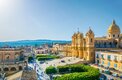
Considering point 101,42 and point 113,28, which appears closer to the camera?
point 101,42

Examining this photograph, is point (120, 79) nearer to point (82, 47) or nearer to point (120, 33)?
point (82, 47)

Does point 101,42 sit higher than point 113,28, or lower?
lower

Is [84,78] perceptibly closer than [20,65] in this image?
Yes

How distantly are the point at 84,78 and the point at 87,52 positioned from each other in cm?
2367

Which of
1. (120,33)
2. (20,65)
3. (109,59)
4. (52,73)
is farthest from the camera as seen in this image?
(120,33)

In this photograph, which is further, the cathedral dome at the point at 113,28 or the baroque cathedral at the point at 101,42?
the cathedral dome at the point at 113,28

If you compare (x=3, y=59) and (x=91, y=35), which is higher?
(x=91, y=35)

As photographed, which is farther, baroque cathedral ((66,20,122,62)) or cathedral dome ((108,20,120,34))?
cathedral dome ((108,20,120,34))

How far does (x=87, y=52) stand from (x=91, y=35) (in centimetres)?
428

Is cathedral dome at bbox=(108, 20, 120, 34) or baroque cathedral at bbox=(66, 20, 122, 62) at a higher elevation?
cathedral dome at bbox=(108, 20, 120, 34)

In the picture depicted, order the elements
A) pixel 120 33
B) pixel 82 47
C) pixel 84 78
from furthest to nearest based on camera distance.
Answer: pixel 120 33, pixel 82 47, pixel 84 78

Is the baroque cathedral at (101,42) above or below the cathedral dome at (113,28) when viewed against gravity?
below

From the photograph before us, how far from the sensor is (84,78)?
41.6 m

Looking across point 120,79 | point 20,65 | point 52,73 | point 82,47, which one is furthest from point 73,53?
point 120,79
